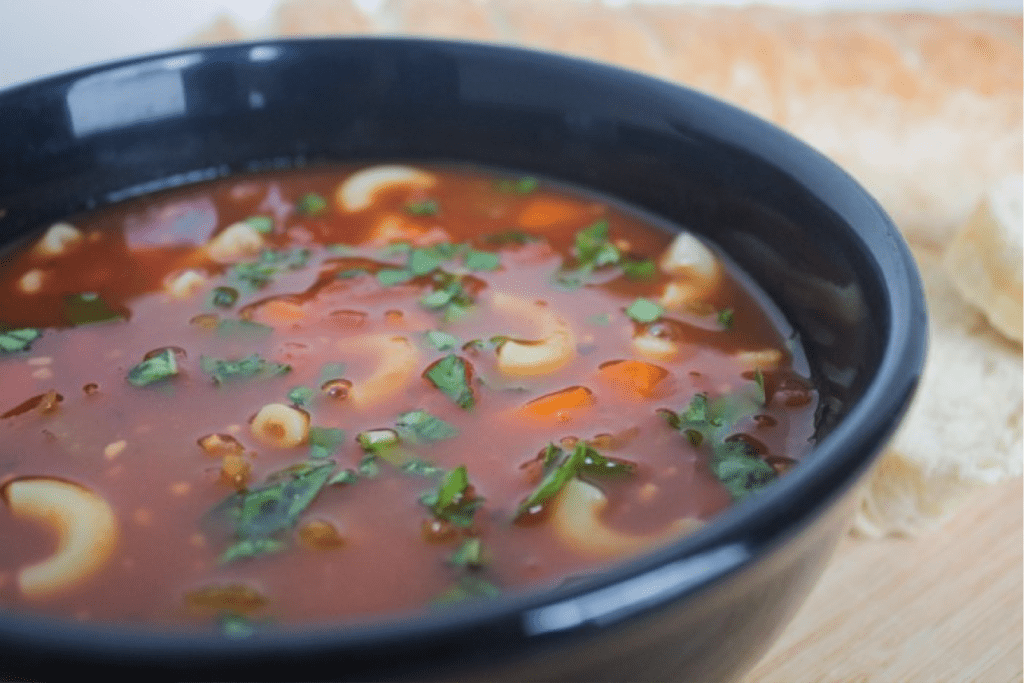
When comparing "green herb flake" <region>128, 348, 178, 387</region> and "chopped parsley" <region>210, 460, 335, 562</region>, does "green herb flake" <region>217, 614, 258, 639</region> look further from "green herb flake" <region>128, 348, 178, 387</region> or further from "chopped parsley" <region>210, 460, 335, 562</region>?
"green herb flake" <region>128, 348, 178, 387</region>

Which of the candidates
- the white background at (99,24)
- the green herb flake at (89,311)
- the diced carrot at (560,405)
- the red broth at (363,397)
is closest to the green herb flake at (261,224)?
the red broth at (363,397)

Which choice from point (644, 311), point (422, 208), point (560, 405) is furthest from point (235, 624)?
point (422, 208)

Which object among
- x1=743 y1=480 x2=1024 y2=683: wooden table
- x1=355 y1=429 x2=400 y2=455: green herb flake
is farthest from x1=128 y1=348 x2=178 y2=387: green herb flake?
x1=743 y1=480 x2=1024 y2=683: wooden table

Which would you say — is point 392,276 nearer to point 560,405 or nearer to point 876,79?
point 560,405

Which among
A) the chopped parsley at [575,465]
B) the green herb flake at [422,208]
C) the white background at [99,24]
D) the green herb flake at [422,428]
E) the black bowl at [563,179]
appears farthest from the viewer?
the white background at [99,24]

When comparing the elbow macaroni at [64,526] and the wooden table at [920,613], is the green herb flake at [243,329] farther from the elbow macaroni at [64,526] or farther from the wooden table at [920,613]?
the wooden table at [920,613]

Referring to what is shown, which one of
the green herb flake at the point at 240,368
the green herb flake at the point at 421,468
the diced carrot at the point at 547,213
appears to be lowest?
the green herb flake at the point at 421,468
